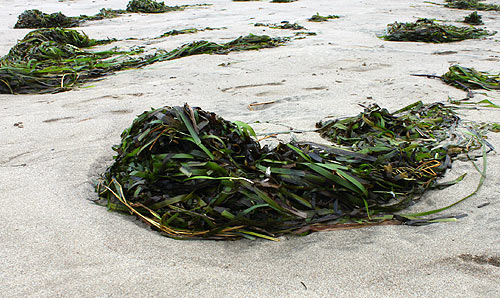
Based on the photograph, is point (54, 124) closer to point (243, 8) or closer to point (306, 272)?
point (306, 272)

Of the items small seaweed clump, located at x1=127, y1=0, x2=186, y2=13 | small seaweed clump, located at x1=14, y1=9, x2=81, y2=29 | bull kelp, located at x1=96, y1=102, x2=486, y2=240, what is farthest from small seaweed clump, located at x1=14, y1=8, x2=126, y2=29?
bull kelp, located at x1=96, y1=102, x2=486, y2=240

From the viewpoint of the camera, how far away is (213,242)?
146cm

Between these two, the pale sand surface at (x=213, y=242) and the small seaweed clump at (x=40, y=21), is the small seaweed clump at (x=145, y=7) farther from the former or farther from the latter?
the pale sand surface at (x=213, y=242)

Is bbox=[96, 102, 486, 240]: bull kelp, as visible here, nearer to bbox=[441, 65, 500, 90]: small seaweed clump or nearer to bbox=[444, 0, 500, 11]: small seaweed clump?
bbox=[441, 65, 500, 90]: small seaweed clump

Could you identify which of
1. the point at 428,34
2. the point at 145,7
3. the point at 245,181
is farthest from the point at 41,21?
the point at 245,181

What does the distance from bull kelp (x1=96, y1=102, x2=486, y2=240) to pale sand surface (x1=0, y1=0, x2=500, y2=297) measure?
0.07 metres

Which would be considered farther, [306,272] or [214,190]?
[214,190]

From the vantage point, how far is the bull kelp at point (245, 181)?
1522 millimetres

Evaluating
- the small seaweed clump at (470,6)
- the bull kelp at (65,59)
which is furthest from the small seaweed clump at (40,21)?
the small seaweed clump at (470,6)

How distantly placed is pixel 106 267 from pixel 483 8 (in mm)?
11305

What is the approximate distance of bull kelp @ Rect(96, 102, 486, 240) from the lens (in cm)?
152

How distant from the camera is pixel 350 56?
4.55 m

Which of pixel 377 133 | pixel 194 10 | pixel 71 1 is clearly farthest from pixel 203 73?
pixel 71 1

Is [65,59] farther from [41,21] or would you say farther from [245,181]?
[41,21]
